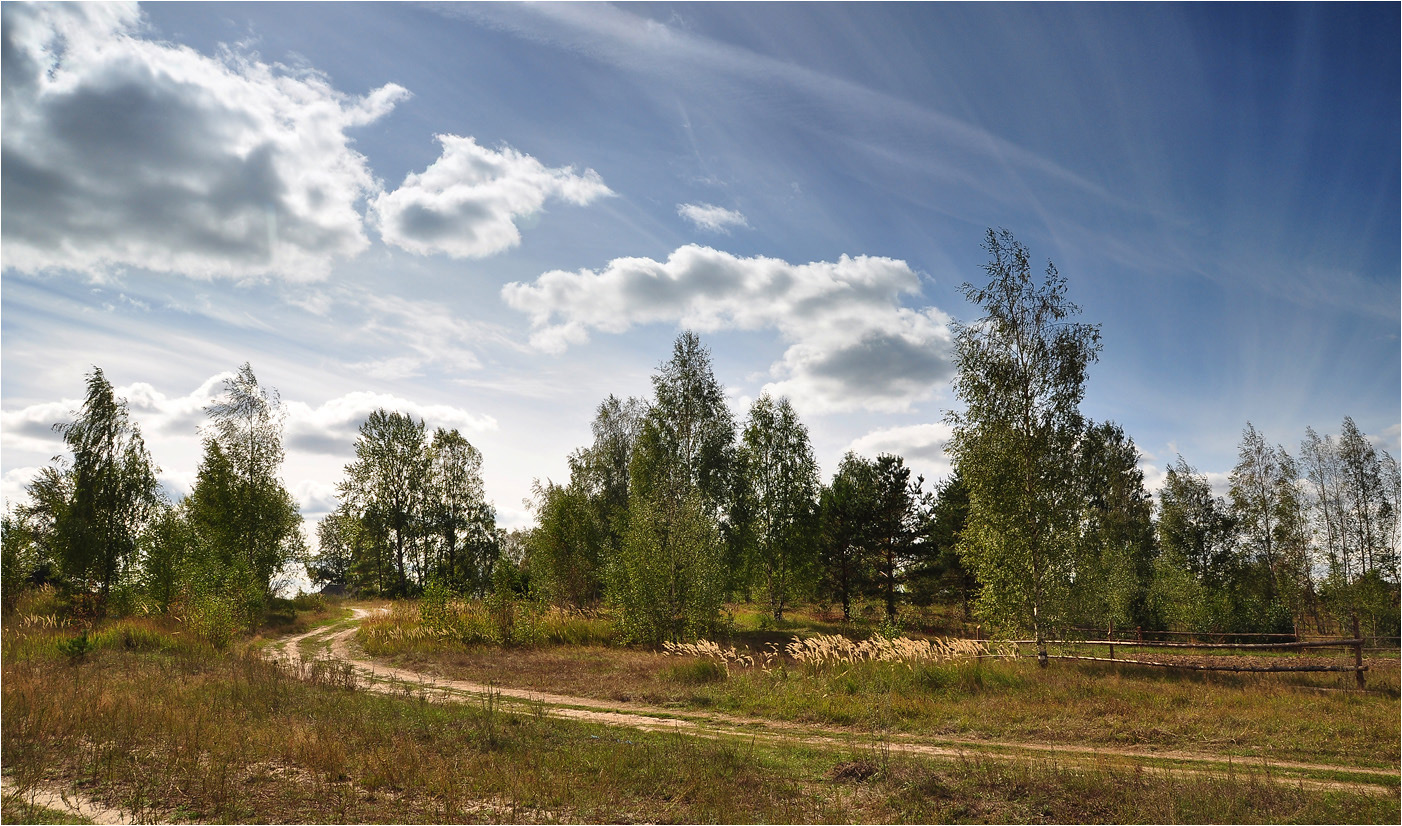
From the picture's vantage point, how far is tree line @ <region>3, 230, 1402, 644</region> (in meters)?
22.6

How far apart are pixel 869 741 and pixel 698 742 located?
3.19m

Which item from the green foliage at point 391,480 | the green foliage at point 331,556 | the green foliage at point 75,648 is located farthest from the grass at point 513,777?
the green foliage at point 331,556

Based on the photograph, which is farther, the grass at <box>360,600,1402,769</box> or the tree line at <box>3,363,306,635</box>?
the tree line at <box>3,363,306,635</box>

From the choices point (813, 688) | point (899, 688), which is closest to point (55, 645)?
point (813, 688)

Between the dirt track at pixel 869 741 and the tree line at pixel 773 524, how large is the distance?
32.5 feet

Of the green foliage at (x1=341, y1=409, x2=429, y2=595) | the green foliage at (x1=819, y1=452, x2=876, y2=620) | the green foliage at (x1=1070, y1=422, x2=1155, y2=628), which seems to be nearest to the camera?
the green foliage at (x1=1070, y1=422, x2=1155, y2=628)

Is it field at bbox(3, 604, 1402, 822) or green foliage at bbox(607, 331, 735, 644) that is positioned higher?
green foliage at bbox(607, 331, 735, 644)

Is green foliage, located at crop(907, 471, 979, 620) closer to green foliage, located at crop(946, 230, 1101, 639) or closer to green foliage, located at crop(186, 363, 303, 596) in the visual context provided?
green foliage, located at crop(946, 230, 1101, 639)

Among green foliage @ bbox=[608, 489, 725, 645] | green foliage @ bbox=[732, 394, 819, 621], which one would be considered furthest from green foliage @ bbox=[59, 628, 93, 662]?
green foliage @ bbox=[732, 394, 819, 621]

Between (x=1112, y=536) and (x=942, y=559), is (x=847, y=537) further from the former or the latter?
(x=1112, y=536)

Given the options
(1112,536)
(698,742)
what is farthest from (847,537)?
(698,742)

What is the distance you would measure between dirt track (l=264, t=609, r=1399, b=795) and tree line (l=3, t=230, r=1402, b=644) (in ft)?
32.5

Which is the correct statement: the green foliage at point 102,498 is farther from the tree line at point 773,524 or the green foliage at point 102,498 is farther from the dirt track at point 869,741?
the dirt track at point 869,741

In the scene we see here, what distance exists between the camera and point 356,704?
1291 centimetres
